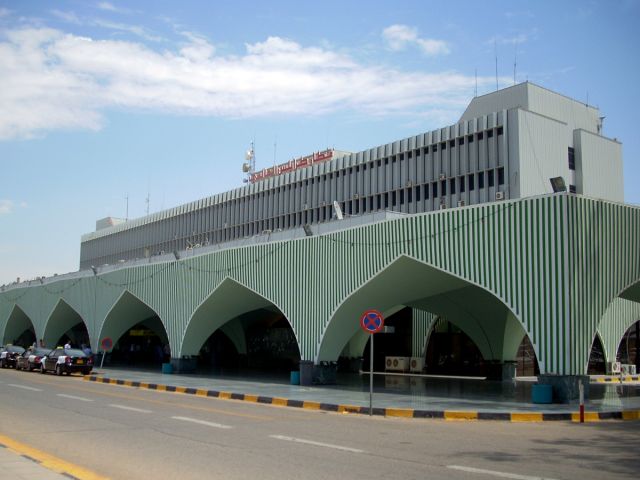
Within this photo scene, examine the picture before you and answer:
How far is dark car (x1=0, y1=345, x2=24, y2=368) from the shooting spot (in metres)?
40.5

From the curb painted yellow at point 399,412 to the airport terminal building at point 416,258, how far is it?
421 cm

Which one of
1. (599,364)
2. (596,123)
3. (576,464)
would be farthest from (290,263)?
(596,123)

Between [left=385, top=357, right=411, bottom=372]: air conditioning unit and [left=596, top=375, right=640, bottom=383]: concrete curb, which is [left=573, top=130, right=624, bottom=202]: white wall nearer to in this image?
[left=596, top=375, right=640, bottom=383]: concrete curb

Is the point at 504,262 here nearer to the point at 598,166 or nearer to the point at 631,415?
the point at 631,415

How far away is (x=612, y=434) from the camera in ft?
41.7

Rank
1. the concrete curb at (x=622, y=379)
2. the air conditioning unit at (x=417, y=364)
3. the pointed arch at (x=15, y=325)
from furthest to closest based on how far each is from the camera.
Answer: the pointed arch at (x=15, y=325)
the air conditioning unit at (x=417, y=364)
the concrete curb at (x=622, y=379)

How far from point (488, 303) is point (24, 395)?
19404mm

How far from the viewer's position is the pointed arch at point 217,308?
32.1m

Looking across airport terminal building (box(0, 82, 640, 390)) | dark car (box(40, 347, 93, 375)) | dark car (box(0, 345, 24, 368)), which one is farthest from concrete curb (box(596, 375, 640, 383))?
dark car (box(0, 345, 24, 368))

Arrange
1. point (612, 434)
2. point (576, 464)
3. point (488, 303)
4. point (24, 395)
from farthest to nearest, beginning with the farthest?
point (488, 303) < point (24, 395) < point (612, 434) < point (576, 464)

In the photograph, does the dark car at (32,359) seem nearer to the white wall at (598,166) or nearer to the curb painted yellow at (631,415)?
the curb painted yellow at (631,415)

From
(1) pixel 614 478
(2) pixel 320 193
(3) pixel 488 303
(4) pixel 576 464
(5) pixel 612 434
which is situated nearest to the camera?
(1) pixel 614 478

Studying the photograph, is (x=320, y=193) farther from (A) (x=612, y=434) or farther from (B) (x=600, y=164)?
(A) (x=612, y=434)

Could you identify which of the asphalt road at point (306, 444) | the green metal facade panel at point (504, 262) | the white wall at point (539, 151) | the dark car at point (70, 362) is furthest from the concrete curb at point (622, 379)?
the dark car at point (70, 362)
